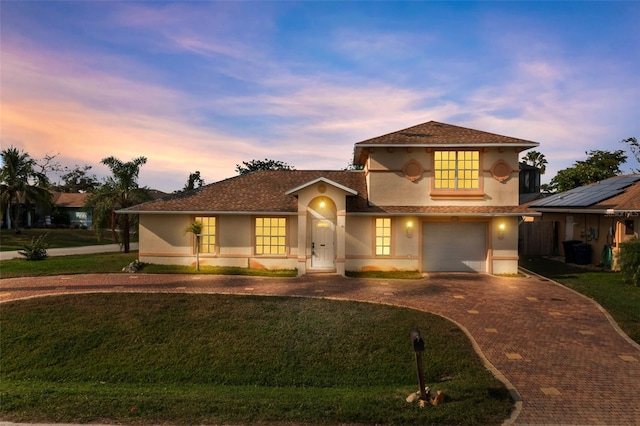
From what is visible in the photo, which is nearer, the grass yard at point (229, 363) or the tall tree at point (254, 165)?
the grass yard at point (229, 363)

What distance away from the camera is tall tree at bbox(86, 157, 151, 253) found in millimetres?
21625

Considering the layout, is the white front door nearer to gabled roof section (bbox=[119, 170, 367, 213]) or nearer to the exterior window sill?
gabled roof section (bbox=[119, 170, 367, 213])

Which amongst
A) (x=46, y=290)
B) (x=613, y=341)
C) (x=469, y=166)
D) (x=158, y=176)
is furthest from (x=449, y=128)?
(x=158, y=176)

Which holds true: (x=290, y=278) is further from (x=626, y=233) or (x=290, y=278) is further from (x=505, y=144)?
(x=626, y=233)

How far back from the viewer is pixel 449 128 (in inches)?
695

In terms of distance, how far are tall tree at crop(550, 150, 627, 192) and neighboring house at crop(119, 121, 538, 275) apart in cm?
2813

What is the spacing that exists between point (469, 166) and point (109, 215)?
21.0m

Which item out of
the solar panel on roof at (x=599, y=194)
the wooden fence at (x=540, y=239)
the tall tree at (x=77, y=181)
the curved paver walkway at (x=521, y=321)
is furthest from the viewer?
the tall tree at (x=77, y=181)

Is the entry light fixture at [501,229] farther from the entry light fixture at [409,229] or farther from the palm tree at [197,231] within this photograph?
the palm tree at [197,231]

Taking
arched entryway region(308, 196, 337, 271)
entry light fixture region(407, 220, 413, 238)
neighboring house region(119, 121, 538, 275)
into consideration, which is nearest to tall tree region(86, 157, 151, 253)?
neighboring house region(119, 121, 538, 275)

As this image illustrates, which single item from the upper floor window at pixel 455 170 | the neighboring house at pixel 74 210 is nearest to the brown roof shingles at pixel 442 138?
the upper floor window at pixel 455 170

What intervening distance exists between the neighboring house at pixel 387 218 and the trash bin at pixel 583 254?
254 inches

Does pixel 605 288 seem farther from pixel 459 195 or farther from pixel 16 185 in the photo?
pixel 16 185

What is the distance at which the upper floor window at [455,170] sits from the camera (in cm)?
1638
